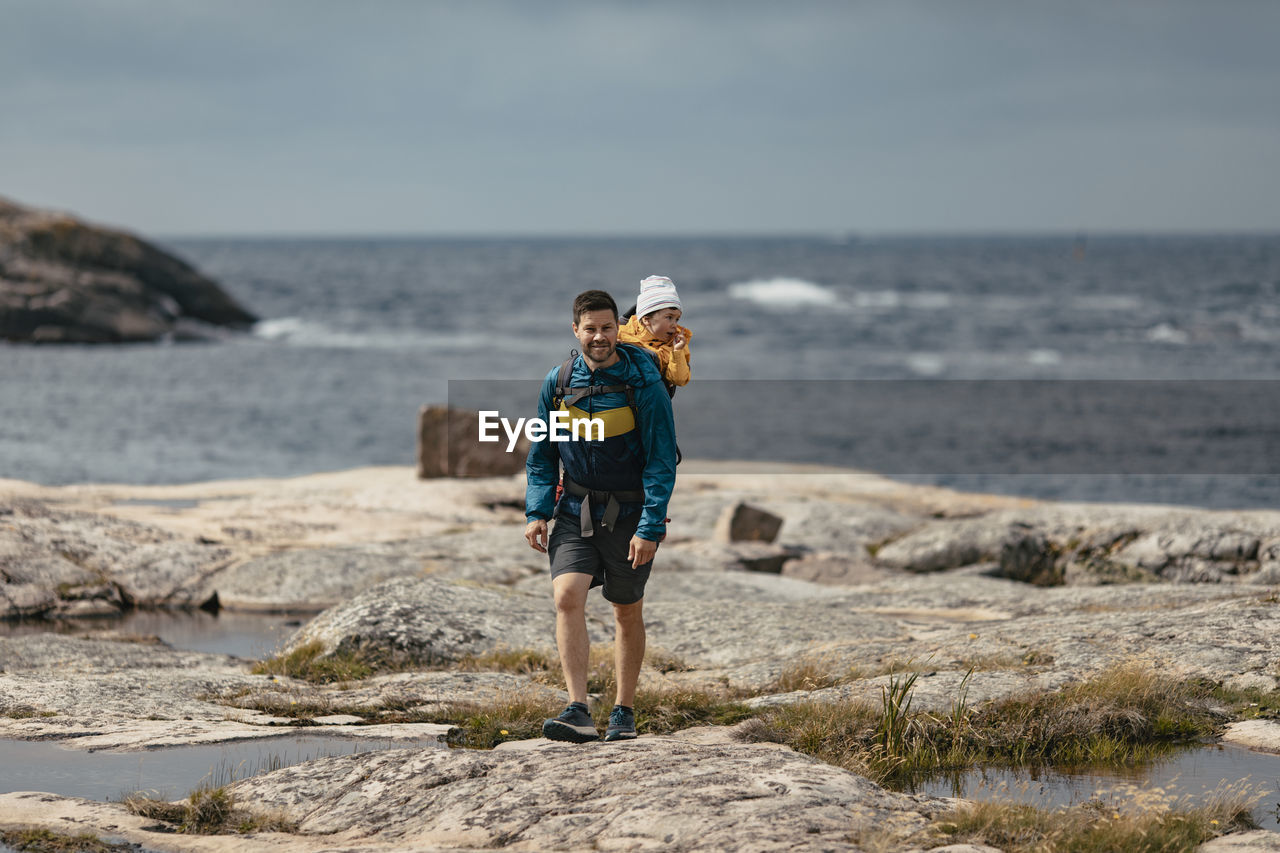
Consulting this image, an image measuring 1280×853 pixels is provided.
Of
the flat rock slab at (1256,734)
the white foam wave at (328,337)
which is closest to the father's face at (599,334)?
the flat rock slab at (1256,734)

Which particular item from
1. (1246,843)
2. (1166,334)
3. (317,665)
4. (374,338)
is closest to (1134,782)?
(1246,843)

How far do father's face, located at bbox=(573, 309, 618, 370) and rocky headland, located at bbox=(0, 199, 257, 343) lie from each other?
42.6m

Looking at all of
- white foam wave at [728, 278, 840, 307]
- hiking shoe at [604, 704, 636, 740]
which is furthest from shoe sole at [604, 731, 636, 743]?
white foam wave at [728, 278, 840, 307]

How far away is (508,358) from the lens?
4616cm

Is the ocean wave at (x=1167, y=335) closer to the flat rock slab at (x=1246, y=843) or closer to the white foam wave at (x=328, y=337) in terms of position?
the white foam wave at (x=328, y=337)

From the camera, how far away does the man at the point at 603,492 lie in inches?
232

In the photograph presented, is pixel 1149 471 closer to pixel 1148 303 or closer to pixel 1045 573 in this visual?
pixel 1045 573

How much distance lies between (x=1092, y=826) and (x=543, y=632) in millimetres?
4832

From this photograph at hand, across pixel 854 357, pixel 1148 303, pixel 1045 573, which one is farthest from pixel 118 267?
pixel 1148 303

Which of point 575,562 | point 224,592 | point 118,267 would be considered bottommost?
point 224,592

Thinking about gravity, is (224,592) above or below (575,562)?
below

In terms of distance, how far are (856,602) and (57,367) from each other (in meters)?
32.9

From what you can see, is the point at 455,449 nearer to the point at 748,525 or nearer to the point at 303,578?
the point at 748,525

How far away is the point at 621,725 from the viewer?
617 cm
